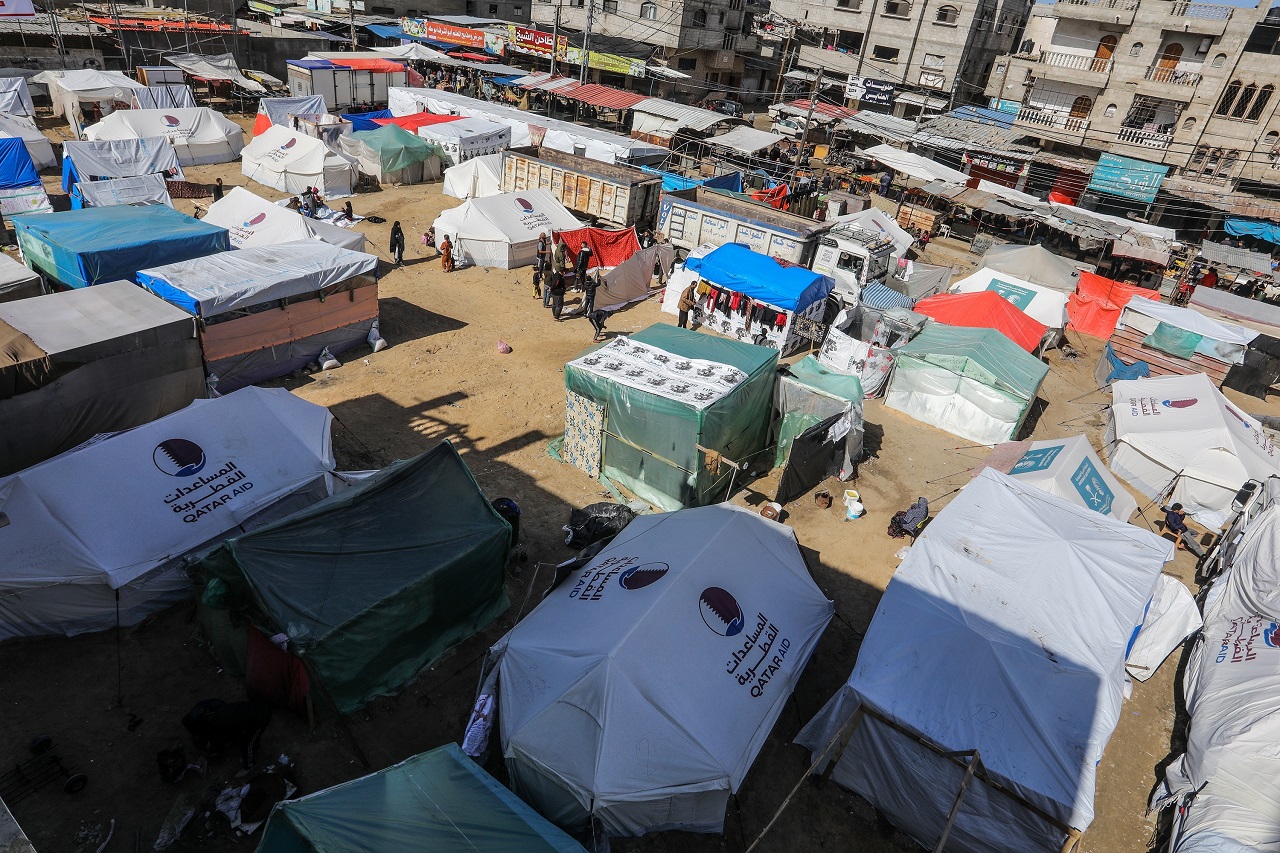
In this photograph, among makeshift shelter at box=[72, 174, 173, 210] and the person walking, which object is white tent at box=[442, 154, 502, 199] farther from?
makeshift shelter at box=[72, 174, 173, 210]

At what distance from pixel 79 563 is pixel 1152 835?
12.9 metres

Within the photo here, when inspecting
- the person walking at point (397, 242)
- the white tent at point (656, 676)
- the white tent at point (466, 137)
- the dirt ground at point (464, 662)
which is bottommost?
the dirt ground at point (464, 662)

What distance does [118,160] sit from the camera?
2294 cm

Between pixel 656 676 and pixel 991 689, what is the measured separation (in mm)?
3574

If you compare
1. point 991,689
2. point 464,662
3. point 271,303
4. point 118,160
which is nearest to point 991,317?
point 991,689

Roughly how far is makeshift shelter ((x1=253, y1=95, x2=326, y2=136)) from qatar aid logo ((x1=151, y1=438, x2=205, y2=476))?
24936mm

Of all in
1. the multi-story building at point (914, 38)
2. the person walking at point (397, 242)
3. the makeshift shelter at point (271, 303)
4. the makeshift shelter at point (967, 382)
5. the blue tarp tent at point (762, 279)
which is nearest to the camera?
the makeshift shelter at point (271, 303)

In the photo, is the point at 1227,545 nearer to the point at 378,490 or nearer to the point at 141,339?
the point at 378,490

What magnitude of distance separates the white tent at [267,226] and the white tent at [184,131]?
10.4 meters

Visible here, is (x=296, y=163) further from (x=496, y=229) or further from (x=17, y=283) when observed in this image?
(x=17, y=283)

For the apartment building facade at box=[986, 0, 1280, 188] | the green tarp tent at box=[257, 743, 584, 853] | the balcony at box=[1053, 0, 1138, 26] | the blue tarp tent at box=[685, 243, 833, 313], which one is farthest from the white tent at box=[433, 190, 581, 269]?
the balcony at box=[1053, 0, 1138, 26]

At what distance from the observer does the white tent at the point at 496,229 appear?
21.8 metres

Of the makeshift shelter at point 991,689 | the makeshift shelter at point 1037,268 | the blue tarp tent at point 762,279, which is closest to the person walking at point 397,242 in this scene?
the blue tarp tent at point 762,279

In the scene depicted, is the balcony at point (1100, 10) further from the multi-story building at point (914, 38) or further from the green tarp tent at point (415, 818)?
the green tarp tent at point (415, 818)
